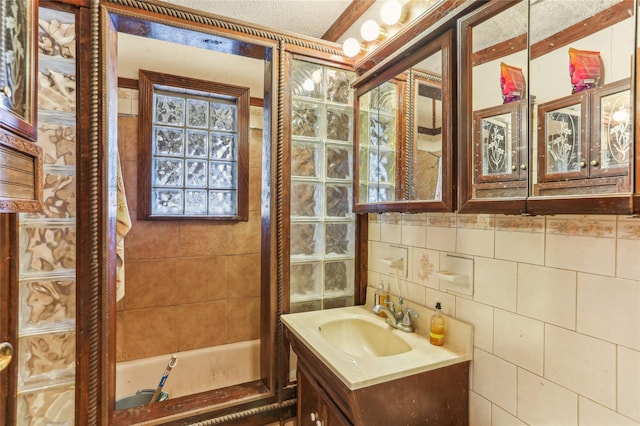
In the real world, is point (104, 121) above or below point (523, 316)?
above

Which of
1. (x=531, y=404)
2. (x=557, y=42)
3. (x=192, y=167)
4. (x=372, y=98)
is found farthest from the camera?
(x=192, y=167)

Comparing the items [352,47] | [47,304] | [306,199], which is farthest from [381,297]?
[47,304]

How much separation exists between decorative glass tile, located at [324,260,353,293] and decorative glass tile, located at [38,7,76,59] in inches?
57.8

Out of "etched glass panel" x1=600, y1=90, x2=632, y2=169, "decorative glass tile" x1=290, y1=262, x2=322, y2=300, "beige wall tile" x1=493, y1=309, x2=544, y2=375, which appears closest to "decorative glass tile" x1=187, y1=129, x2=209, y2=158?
"decorative glass tile" x1=290, y1=262, x2=322, y2=300

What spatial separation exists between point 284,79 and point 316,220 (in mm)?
729

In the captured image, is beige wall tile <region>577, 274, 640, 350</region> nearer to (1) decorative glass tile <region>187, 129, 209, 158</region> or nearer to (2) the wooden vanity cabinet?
(2) the wooden vanity cabinet

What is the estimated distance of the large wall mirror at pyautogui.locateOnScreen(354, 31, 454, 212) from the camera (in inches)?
41.8

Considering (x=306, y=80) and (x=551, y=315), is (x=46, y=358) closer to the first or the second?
(x=306, y=80)

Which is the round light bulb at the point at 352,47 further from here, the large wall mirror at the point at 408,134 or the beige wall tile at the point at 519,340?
the beige wall tile at the point at 519,340

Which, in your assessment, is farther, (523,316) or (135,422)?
(135,422)

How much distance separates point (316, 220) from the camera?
1.68m

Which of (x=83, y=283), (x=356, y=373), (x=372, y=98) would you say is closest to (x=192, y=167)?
(x=83, y=283)

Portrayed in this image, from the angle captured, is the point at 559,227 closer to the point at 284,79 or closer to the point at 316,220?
the point at 316,220

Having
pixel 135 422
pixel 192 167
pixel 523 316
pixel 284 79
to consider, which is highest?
pixel 284 79
